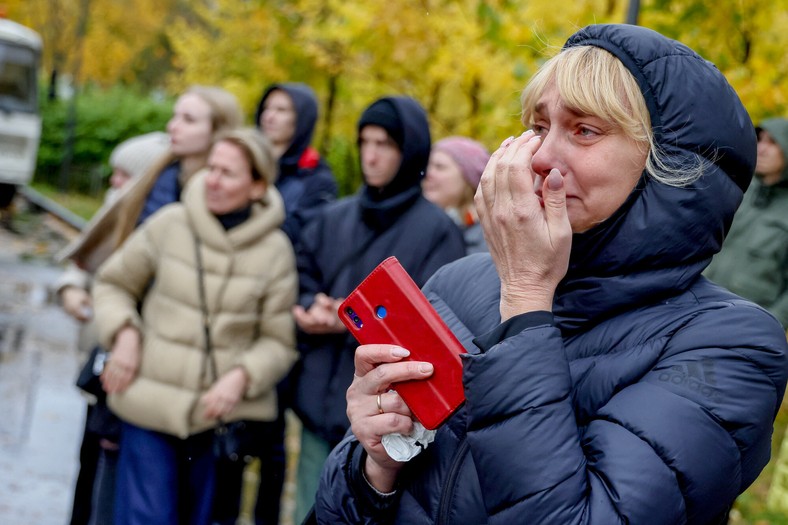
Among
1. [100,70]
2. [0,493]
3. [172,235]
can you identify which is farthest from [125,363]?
[100,70]

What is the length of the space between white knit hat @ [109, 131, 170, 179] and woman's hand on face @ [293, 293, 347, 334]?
1.47m

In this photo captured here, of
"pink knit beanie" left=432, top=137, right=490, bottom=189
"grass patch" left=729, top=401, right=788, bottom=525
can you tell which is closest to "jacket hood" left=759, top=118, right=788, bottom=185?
"pink knit beanie" left=432, top=137, right=490, bottom=189

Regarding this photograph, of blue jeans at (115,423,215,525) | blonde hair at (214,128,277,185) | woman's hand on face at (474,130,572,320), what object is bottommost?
blue jeans at (115,423,215,525)

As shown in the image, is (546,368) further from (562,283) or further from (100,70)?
(100,70)

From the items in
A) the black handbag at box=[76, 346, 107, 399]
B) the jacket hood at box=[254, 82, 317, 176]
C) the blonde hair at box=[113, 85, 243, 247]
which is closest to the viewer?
the black handbag at box=[76, 346, 107, 399]

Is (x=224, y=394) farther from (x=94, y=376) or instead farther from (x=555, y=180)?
(x=555, y=180)

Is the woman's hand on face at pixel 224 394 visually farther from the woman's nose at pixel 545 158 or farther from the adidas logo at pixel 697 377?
the adidas logo at pixel 697 377

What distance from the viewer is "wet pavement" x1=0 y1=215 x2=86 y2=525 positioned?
592 cm

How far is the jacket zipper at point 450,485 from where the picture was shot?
189cm

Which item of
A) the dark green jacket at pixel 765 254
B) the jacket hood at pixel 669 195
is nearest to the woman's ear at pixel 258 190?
the dark green jacket at pixel 765 254

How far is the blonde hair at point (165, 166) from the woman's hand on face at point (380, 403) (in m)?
3.16

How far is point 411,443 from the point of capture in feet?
6.44

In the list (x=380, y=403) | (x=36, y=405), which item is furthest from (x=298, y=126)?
(x=380, y=403)

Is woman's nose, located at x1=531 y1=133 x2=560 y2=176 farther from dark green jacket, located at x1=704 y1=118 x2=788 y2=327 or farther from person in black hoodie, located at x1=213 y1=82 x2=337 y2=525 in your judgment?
dark green jacket, located at x1=704 y1=118 x2=788 y2=327
